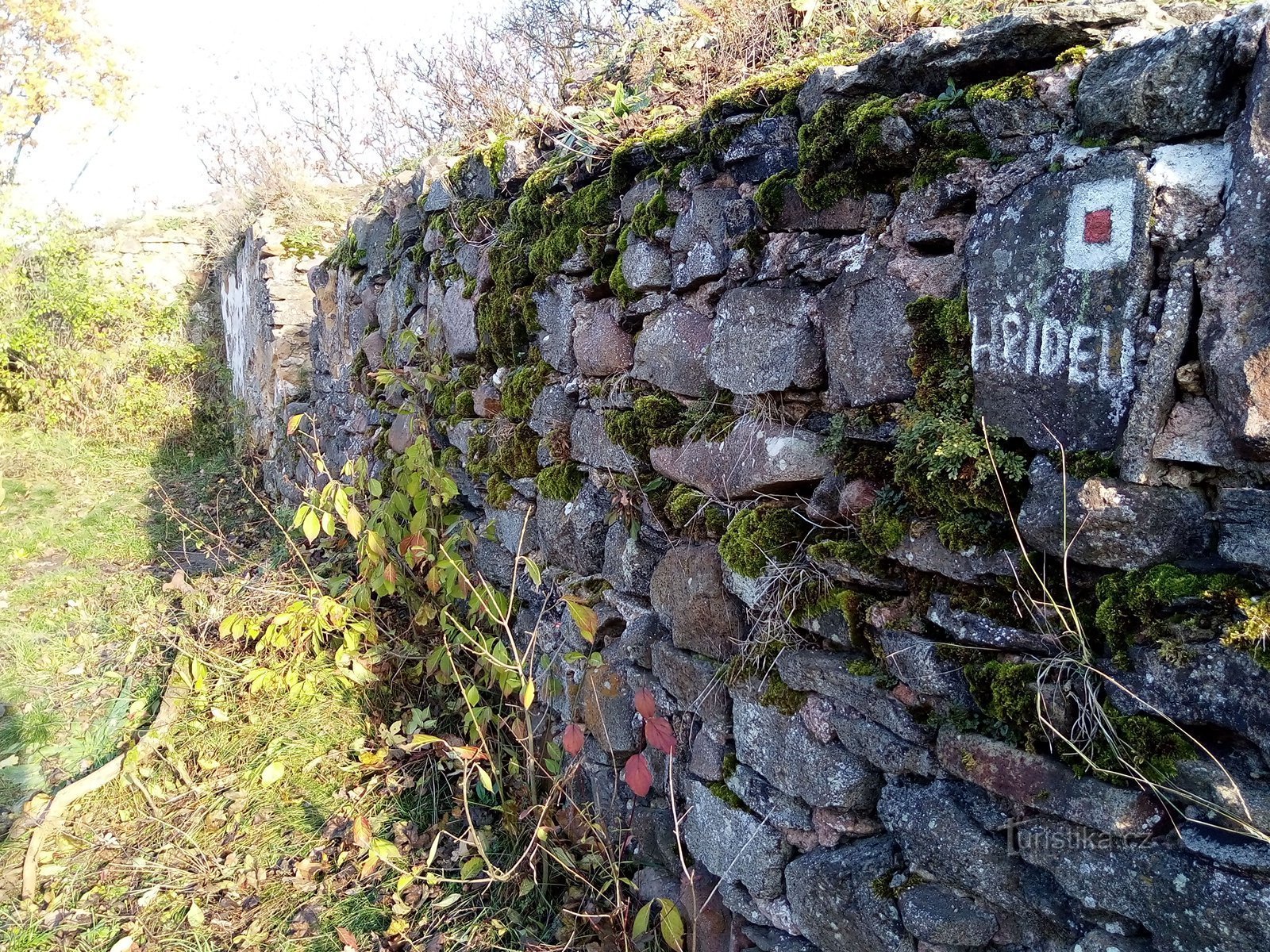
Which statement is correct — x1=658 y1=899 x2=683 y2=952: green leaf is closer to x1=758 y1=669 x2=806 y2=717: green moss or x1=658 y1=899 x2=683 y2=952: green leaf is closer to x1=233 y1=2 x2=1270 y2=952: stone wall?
x1=233 y1=2 x2=1270 y2=952: stone wall

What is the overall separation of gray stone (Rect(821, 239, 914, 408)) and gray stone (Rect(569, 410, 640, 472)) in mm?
811

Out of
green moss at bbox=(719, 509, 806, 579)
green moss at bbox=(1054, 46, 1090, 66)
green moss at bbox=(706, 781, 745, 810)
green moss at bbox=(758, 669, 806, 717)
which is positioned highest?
green moss at bbox=(1054, 46, 1090, 66)

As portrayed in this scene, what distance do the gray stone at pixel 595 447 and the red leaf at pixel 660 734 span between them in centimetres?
70

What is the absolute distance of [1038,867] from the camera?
141cm

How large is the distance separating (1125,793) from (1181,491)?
463 mm

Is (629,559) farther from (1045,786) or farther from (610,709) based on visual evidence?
(1045,786)

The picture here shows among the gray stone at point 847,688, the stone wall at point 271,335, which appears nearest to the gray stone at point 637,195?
the gray stone at point 847,688

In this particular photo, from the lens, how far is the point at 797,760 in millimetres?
1858

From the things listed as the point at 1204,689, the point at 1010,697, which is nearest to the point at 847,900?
the point at 1010,697

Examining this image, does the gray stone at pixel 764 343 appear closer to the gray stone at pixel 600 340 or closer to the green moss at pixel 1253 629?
the gray stone at pixel 600 340

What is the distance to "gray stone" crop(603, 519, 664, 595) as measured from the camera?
8.00 feet

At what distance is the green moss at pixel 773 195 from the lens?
6.26 feet

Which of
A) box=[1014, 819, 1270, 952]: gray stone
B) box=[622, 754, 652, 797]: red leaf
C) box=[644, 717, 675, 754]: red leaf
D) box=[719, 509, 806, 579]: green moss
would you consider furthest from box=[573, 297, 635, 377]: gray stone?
box=[1014, 819, 1270, 952]: gray stone

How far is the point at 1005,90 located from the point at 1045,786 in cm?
118
